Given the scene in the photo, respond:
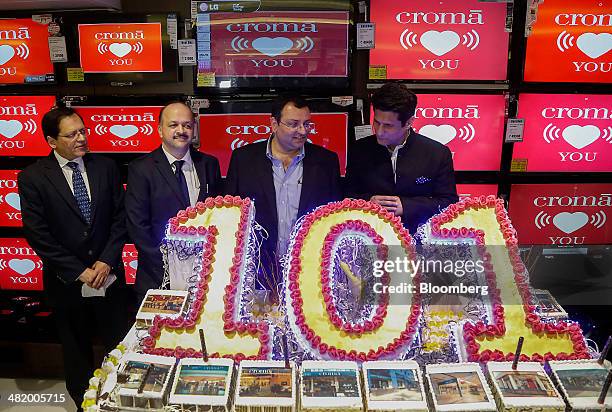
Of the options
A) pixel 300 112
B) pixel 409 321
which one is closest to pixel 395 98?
pixel 300 112

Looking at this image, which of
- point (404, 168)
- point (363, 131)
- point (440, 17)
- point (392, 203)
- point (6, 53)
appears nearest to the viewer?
point (392, 203)

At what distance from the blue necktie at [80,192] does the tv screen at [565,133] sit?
3.35 meters

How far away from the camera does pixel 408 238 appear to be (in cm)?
222

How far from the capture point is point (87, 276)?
3520 millimetres

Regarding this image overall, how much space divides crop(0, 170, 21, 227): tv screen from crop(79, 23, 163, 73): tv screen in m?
1.25

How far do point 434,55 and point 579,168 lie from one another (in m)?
1.56

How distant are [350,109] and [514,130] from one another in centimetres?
135

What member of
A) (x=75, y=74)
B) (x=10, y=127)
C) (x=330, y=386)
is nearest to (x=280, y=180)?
(x=330, y=386)

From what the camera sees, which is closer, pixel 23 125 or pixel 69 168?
pixel 69 168

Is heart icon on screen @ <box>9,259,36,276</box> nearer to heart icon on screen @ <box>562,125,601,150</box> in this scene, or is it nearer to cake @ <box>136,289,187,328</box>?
cake @ <box>136,289,187,328</box>

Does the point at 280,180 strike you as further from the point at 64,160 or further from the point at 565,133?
the point at 565,133

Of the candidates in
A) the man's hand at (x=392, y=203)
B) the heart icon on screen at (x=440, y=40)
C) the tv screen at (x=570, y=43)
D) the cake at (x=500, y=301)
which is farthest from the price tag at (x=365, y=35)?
the cake at (x=500, y=301)

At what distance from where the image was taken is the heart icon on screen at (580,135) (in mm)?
4211

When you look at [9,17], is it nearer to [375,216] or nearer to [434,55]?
[434,55]
